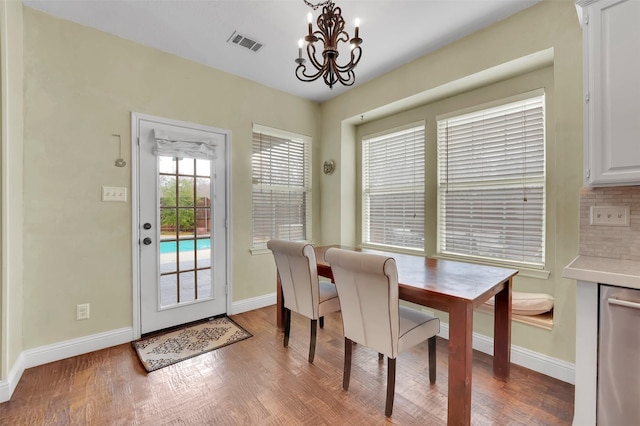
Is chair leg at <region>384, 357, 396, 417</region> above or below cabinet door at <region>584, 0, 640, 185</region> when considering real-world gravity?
below

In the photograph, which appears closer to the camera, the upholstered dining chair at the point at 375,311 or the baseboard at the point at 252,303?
the upholstered dining chair at the point at 375,311

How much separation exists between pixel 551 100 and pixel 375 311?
214cm

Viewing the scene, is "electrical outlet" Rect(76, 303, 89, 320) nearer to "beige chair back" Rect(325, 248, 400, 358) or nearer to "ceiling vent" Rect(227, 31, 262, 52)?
"beige chair back" Rect(325, 248, 400, 358)

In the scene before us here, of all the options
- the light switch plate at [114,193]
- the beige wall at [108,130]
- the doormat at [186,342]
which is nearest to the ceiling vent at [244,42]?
the beige wall at [108,130]

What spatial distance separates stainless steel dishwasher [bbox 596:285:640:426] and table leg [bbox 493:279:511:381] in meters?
0.74

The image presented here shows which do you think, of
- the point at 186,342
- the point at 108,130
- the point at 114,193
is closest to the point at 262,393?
the point at 186,342

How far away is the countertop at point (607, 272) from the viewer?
3.62ft

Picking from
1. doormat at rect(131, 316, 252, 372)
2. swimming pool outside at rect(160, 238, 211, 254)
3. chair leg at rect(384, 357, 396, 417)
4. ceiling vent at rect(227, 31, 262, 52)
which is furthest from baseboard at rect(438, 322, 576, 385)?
ceiling vent at rect(227, 31, 262, 52)

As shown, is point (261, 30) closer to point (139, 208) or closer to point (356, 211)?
point (139, 208)

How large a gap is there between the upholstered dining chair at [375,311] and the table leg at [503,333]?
482 mm

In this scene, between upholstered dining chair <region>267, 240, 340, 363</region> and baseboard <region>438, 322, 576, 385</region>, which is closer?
baseboard <region>438, 322, 576, 385</region>

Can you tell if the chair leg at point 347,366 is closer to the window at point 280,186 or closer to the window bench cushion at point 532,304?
the window bench cushion at point 532,304

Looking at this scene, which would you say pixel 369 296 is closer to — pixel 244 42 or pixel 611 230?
pixel 611 230

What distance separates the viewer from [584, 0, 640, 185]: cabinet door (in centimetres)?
135
